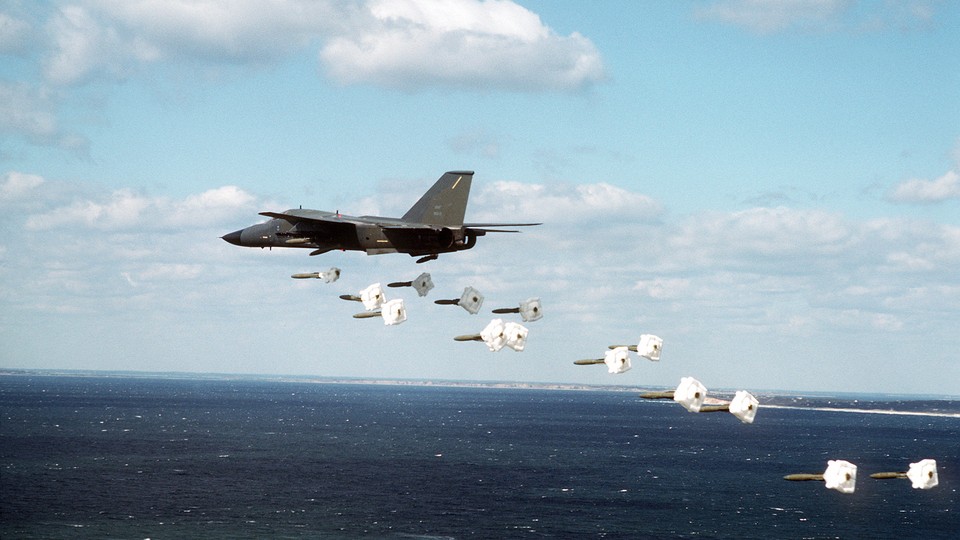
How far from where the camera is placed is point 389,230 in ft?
153

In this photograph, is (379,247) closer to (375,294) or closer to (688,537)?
(375,294)

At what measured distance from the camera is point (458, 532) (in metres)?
151

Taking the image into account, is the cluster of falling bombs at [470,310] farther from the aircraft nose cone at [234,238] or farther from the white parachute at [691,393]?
the aircraft nose cone at [234,238]

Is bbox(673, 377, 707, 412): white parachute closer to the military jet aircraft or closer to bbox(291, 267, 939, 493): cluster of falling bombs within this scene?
bbox(291, 267, 939, 493): cluster of falling bombs

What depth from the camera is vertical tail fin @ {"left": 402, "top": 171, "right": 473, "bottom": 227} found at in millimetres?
52062

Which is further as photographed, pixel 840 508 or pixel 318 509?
pixel 840 508

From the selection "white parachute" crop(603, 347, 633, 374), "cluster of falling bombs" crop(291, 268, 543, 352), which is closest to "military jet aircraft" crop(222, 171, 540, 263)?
"cluster of falling bombs" crop(291, 268, 543, 352)

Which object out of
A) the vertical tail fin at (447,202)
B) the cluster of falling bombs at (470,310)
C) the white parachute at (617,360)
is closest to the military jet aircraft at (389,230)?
the vertical tail fin at (447,202)

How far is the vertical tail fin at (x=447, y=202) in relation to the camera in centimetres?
5206

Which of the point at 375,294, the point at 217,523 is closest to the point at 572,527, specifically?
the point at 217,523

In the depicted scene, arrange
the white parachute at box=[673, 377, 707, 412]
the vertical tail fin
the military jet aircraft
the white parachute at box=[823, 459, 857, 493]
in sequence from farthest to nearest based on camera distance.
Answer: the vertical tail fin < the military jet aircraft < the white parachute at box=[823, 459, 857, 493] < the white parachute at box=[673, 377, 707, 412]

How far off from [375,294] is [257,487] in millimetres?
176080

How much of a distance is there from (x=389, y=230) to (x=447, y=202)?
261 inches

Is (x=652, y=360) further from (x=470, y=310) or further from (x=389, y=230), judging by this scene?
(x=389, y=230)
